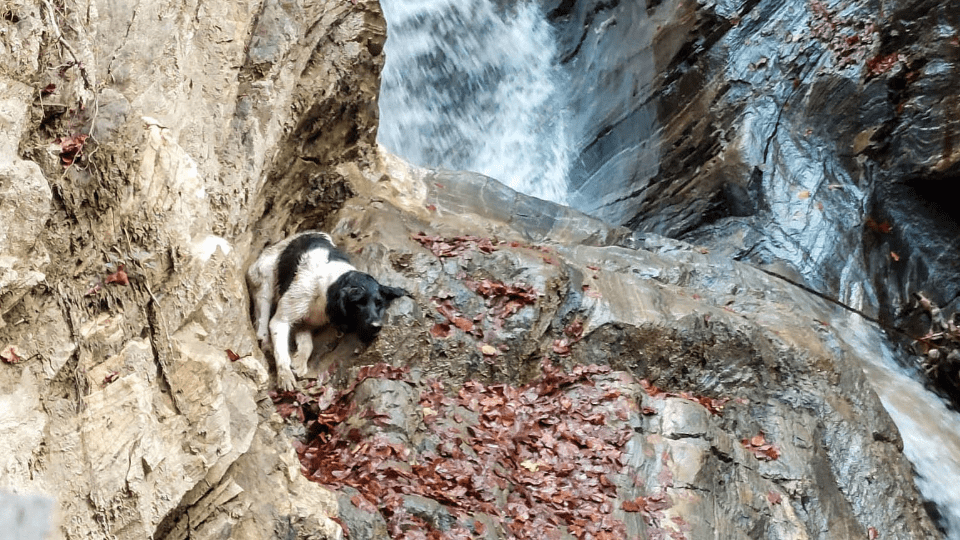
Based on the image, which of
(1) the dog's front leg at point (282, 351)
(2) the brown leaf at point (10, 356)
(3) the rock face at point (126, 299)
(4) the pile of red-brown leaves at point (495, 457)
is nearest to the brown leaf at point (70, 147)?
(3) the rock face at point (126, 299)

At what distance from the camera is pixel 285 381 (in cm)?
723

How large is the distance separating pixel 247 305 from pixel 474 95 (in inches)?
386

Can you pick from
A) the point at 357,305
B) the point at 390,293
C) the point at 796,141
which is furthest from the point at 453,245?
the point at 796,141

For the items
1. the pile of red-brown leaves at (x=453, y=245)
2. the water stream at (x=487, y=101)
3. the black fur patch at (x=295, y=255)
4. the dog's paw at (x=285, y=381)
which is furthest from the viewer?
the water stream at (x=487, y=101)

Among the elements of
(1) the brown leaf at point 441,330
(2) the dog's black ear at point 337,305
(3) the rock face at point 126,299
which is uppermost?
(3) the rock face at point 126,299

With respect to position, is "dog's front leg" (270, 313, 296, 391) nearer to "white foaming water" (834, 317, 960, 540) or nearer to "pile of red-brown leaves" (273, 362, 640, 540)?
"pile of red-brown leaves" (273, 362, 640, 540)

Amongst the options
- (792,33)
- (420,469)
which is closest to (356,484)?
(420,469)

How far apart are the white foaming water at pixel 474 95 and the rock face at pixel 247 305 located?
3.99 m

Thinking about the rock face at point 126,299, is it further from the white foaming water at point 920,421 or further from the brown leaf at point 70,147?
the white foaming water at point 920,421

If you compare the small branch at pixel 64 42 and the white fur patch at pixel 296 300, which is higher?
the small branch at pixel 64 42

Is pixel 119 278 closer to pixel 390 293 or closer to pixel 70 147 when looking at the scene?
pixel 70 147

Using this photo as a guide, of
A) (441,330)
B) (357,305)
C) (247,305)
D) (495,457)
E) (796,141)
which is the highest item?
(247,305)

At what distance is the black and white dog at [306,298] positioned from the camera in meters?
7.47

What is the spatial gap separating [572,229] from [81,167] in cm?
769
